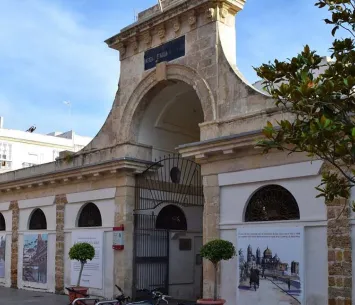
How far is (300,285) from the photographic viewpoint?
1018cm

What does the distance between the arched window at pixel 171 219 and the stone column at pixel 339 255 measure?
6.51 metres

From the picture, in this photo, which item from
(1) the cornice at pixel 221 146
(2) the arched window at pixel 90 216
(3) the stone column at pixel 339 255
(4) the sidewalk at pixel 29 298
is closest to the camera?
(3) the stone column at pixel 339 255

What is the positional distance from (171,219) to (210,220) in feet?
12.8

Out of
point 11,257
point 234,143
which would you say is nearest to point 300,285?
point 234,143

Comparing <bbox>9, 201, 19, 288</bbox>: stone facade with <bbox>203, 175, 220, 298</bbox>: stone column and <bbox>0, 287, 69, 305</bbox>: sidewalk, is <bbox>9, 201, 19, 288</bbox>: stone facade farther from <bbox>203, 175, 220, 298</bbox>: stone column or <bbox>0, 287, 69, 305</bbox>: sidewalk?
<bbox>203, 175, 220, 298</bbox>: stone column

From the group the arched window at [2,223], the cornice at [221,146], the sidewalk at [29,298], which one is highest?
the cornice at [221,146]

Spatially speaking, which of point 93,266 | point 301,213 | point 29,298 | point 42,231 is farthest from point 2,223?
point 301,213

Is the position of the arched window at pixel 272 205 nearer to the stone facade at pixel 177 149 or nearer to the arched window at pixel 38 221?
the stone facade at pixel 177 149

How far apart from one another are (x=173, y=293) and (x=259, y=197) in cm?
537

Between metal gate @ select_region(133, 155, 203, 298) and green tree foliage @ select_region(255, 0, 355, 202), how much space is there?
31.1ft

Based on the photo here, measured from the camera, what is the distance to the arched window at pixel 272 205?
10.8m

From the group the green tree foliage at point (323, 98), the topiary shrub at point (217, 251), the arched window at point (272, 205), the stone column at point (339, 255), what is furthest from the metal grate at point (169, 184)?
the green tree foliage at point (323, 98)

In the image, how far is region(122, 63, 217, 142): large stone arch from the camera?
42.0ft

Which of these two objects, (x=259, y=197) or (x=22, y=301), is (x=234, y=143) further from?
(x=22, y=301)
